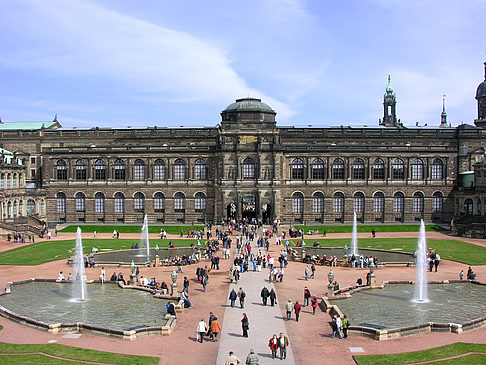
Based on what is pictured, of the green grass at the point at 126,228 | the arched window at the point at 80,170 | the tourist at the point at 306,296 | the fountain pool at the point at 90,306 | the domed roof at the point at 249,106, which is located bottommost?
the fountain pool at the point at 90,306

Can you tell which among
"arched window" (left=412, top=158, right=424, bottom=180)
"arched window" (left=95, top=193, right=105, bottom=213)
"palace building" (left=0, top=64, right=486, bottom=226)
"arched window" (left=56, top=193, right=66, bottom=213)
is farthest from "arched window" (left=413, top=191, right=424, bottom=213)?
"arched window" (left=56, top=193, right=66, bottom=213)

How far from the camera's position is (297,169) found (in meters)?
91.0

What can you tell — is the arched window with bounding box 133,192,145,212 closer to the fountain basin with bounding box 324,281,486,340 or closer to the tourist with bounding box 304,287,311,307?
the fountain basin with bounding box 324,281,486,340

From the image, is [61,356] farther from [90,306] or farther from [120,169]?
[120,169]

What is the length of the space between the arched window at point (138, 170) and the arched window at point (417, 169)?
49333mm

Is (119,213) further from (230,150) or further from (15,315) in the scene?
(15,315)

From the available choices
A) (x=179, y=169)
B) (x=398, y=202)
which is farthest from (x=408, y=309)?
(x=179, y=169)

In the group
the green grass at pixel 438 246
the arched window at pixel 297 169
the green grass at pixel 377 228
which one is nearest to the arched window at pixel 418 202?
the green grass at pixel 377 228

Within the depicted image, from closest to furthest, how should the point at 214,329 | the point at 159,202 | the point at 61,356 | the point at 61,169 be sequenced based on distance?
1. the point at 61,356
2. the point at 214,329
3. the point at 159,202
4. the point at 61,169

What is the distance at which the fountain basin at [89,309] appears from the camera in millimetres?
29812

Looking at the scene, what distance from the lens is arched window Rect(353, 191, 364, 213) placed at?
91.1 metres

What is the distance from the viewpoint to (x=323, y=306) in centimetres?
3581

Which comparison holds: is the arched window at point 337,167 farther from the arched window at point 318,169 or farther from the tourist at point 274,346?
the tourist at point 274,346

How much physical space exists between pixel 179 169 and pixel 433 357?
2792 inches
